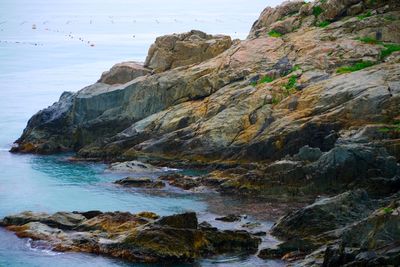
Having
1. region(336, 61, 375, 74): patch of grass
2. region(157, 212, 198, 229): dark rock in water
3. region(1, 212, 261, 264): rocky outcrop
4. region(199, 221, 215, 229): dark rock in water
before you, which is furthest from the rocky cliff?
region(157, 212, 198, 229): dark rock in water

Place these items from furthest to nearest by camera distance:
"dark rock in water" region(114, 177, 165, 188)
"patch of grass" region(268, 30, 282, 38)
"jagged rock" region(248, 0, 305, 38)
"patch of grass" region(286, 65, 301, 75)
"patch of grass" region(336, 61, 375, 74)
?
"jagged rock" region(248, 0, 305, 38), "patch of grass" region(268, 30, 282, 38), "patch of grass" region(286, 65, 301, 75), "patch of grass" region(336, 61, 375, 74), "dark rock in water" region(114, 177, 165, 188)

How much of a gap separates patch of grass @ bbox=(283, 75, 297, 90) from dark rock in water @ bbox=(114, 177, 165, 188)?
1140 cm

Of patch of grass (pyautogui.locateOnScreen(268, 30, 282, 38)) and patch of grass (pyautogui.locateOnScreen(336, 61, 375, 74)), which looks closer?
patch of grass (pyautogui.locateOnScreen(336, 61, 375, 74))

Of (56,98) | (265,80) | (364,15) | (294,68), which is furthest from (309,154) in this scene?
(56,98)

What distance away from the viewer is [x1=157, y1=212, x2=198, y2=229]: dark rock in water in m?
34.7

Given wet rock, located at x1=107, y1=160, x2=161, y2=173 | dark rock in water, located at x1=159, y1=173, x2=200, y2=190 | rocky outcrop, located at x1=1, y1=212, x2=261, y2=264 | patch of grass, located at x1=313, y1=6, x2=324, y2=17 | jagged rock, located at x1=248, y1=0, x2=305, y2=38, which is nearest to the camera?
rocky outcrop, located at x1=1, y1=212, x2=261, y2=264

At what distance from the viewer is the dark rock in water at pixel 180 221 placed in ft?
114

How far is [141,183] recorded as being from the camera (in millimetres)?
48719

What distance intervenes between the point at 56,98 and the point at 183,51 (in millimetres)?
30519

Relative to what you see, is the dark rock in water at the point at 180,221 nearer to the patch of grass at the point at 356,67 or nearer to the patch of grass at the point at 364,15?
the patch of grass at the point at 356,67

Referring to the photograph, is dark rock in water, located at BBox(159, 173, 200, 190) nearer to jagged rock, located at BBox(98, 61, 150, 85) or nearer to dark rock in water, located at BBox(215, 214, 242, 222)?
dark rock in water, located at BBox(215, 214, 242, 222)

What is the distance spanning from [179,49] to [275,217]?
2724 cm

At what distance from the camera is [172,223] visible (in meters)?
34.7

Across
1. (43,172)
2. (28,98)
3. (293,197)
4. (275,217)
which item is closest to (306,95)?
(293,197)
